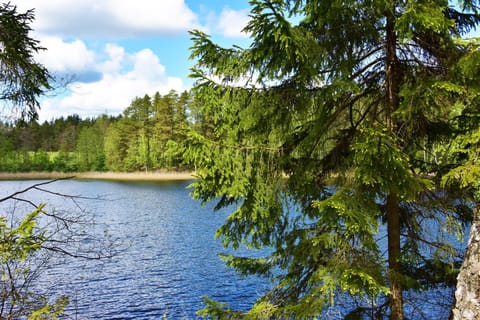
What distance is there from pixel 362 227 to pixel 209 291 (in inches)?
365

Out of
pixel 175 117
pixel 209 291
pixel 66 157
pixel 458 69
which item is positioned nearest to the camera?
pixel 458 69

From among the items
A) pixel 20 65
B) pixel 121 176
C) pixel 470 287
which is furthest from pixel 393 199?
pixel 121 176

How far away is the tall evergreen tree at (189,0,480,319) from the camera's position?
13.5ft

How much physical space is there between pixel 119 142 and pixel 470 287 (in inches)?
2218

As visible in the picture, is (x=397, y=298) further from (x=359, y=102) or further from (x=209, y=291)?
(x=209, y=291)

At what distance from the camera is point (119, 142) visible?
185ft

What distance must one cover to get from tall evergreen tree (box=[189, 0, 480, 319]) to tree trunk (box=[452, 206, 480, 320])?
800mm

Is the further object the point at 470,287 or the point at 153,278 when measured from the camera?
the point at 153,278

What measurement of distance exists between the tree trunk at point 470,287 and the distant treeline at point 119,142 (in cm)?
3746

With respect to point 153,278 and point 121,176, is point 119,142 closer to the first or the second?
point 121,176

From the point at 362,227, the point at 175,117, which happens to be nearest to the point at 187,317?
the point at 362,227

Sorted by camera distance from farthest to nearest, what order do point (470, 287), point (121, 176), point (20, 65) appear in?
point (121, 176) → point (20, 65) → point (470, 287)

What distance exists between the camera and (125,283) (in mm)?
13078

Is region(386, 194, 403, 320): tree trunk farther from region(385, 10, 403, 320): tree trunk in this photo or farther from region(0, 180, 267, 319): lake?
region(0, 180, 267, 319): lake
